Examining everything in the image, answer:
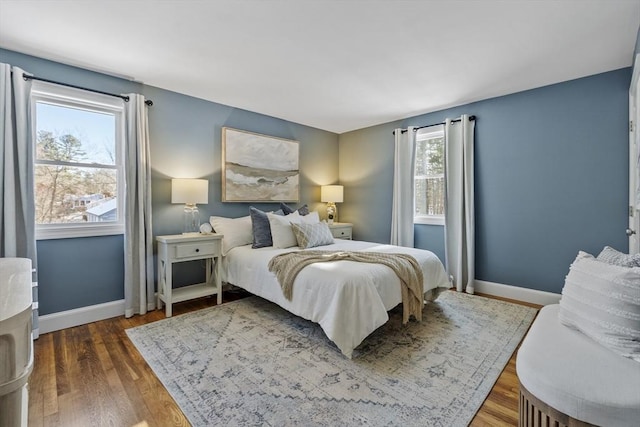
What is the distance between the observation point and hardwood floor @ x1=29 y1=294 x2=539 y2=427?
1550 mm

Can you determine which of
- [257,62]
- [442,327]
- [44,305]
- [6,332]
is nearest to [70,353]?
[44,305]

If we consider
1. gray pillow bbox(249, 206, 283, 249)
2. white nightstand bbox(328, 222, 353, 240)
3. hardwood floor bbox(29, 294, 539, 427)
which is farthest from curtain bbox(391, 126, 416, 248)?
hardwood floor bbox(29, 294, 539, 427)

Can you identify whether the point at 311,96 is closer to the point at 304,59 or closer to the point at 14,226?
the point at 304,59

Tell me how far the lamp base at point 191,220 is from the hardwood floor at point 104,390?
1304 mm

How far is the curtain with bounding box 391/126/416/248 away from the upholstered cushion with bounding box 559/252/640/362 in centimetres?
286

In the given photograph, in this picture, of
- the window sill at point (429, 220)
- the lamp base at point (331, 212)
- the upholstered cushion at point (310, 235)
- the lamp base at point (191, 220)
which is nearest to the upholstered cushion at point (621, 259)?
the upholstered cushion at point (310, 235)

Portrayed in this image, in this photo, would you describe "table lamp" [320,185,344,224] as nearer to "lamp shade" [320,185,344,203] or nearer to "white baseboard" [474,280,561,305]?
"lamp shade" [320,185,344,203]

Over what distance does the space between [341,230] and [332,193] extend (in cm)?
63

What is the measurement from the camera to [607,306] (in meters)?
1.26

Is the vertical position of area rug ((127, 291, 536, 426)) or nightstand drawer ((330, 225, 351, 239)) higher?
nightstand drawer ((330, 225, 351, 239))

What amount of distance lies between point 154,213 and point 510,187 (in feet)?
13.6

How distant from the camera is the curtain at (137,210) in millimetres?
2918

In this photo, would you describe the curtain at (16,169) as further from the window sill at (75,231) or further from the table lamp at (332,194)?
the table lamp at (332,194)

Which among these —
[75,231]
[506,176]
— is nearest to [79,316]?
[75,231]
